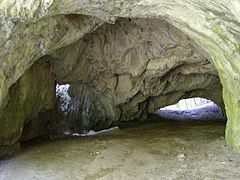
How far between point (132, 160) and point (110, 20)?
2.31 m

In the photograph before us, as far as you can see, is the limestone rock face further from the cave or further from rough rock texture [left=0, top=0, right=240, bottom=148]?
rough rock texture [left=0, top=0, right=240, bottom=148]

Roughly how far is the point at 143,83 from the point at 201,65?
173 cm

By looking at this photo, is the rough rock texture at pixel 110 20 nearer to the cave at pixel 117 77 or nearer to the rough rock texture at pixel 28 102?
the cave at pixel 117 77

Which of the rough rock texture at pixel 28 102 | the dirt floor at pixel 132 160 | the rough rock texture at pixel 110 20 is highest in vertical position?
the rough rock texture at pixel 110 20

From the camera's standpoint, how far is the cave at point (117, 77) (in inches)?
171

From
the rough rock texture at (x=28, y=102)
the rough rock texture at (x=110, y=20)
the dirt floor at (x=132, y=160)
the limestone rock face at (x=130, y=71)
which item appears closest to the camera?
the rough rock texture at (x=110, y=20)

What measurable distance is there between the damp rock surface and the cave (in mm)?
32

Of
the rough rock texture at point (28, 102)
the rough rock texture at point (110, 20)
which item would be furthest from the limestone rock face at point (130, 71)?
the rough rock texture at point (110, 20)

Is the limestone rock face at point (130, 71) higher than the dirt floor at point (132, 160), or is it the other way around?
the limestone rock face at point (130, 71)

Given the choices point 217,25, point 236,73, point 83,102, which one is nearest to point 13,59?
point 217,25

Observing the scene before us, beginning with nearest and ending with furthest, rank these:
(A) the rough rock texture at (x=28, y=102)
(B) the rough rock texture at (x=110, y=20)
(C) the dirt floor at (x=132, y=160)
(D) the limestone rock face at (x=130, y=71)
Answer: (B) the rough rock texture at (x=110, y=20), (C) the dirt floor at (x=132, y=160), (A) the rough rock texture at (x=28, y=102), (D) the limestone rock face at (x=130, y=71)

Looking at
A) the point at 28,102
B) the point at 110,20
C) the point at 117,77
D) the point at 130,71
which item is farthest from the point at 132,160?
the point at 117,77

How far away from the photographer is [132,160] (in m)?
4.94

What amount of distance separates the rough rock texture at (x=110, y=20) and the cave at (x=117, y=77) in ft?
0.06
